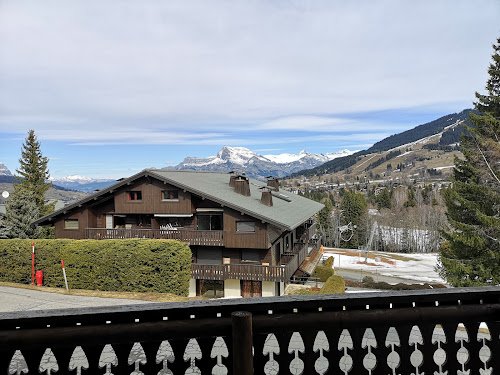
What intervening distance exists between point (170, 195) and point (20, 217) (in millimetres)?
16619

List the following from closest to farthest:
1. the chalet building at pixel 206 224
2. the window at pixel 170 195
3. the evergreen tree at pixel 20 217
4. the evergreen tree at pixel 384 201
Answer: the chalet building at pixel 206 224
the window at pixel 170 195
the evergreen tree at pixel 20 217
the evergreen tree at pixel 384 201

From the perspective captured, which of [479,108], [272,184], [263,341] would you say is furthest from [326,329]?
[272,184]

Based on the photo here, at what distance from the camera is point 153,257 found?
65.7ft

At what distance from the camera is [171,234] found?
2472 centimetres

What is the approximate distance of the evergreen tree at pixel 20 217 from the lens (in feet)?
101

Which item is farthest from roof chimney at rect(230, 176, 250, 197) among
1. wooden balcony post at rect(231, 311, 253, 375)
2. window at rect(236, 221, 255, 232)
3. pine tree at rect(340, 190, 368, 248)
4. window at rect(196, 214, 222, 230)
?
pine tree at rect(340, 190, 368, 248)

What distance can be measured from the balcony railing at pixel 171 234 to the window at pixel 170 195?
248 cm

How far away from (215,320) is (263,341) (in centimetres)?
31

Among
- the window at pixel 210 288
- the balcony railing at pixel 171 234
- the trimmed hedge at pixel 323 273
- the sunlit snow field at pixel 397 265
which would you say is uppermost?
the balcony railing at pixel 171 234

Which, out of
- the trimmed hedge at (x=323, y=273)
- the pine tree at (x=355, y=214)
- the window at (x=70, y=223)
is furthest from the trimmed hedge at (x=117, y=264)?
the pine tree at (x=355, y=214)

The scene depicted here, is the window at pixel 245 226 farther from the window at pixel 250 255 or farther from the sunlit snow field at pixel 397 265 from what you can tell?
the sunlit snow field at pixel 397 265

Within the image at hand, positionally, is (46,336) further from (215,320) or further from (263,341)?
(263,341)

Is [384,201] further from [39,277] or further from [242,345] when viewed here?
[242,345]

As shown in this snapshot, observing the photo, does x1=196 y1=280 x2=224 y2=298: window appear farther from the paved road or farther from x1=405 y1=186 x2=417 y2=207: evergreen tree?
x1=405 y1=186 x2=417 y2=207: evergreen tree
